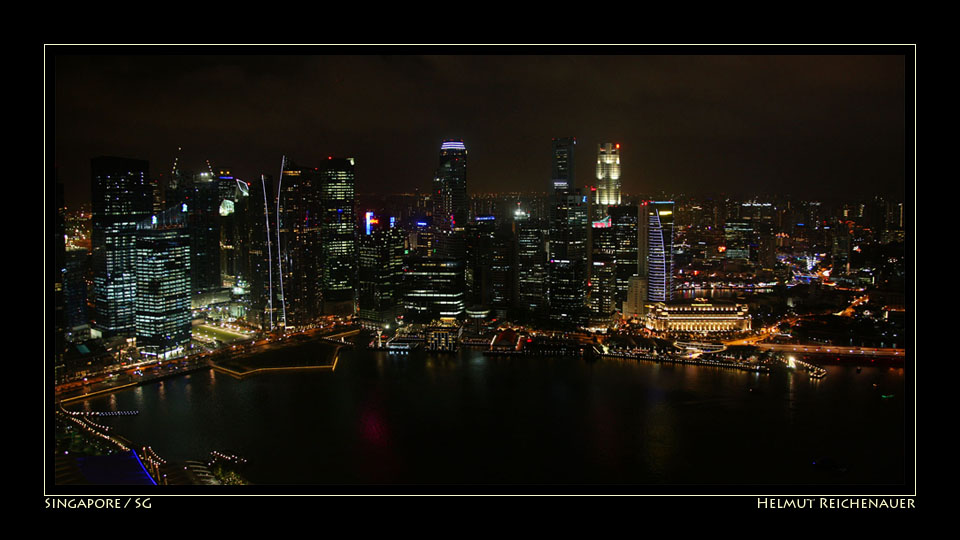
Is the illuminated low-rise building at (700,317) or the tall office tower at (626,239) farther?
the tall office tower at (626,239)

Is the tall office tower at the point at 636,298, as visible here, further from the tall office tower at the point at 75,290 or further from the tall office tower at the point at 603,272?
the tall office tower at the point at 75,290

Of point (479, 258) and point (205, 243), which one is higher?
point (205, 243)

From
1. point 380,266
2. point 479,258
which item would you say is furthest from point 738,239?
point 380,266

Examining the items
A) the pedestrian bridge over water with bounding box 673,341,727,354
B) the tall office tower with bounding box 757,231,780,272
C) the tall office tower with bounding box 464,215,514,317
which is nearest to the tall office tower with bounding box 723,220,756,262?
the tall office tower with bounding box 757,231,780,272

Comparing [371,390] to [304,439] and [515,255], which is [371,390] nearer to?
[304,439]

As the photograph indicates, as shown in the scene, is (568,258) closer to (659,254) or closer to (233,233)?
(659,254)

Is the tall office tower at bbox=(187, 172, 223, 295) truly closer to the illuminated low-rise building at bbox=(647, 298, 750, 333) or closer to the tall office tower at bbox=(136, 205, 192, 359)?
the tall office tower at bbox=(136, 205, 192, 359)

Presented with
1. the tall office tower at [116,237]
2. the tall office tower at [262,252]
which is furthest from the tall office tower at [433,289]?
the tall office tower at [116,237]
